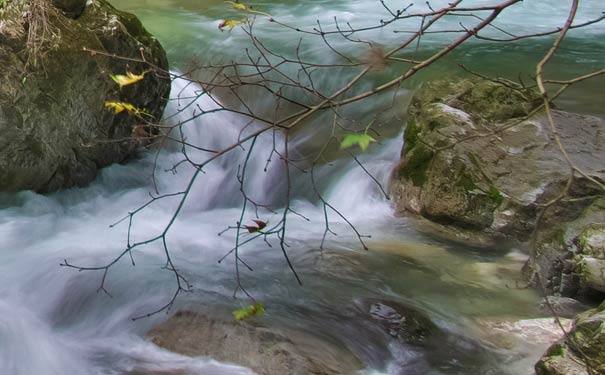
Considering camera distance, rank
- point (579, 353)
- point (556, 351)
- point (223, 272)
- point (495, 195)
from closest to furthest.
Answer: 1. point (579, 353)
2. point (556, 351)
3. point (223, 272)
4. point (495, 195)

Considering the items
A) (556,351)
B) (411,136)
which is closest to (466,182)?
(411,136)

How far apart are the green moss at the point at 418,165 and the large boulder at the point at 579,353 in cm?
250

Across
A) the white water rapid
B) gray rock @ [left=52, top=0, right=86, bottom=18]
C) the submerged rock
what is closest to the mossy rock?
the white water rapid

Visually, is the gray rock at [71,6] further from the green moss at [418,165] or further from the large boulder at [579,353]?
the large boulder at [579,353]

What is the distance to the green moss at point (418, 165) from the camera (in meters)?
5.53

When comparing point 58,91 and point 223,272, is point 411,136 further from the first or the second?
point 58,91

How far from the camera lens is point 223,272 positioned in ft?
14.4

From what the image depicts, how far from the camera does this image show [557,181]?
4988 millimetres

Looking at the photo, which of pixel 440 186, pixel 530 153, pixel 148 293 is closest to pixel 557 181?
pixel 530 153

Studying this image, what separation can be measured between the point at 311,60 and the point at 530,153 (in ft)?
10.5

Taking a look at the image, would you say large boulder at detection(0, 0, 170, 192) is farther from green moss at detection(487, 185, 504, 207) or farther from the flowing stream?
green moss at detection(487, 185, 504, 207)

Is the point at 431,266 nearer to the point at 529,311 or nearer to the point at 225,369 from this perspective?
the point at 529,311

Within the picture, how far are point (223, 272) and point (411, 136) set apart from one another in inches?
91.8

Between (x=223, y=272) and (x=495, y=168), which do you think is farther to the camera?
(x=495, y=168)
